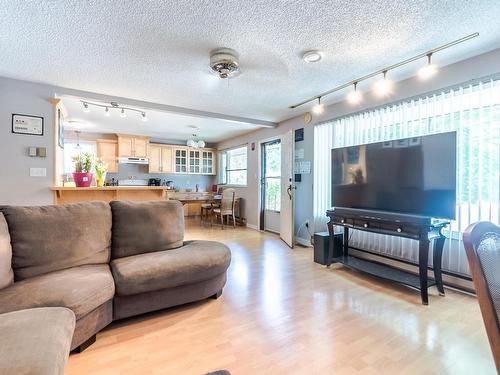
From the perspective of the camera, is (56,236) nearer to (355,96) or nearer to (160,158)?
(355,96)

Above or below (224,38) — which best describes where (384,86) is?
below

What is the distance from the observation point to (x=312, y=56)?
2.47 meters

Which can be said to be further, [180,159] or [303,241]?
[180,159]

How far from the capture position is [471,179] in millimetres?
2508

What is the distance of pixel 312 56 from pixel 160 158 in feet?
18.7

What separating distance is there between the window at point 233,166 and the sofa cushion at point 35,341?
550cm

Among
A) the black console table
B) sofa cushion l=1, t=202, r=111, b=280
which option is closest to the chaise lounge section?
sofa cushion l=1, t=202, r=111, b=280

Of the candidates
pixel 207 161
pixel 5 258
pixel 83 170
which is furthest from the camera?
pixel 207 161

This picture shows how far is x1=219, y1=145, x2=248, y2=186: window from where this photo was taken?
6.83m


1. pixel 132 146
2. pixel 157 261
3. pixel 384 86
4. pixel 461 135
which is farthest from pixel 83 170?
pixel 461 135

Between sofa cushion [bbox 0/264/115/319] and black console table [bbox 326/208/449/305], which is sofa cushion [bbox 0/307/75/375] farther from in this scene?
black console table [bbox 326/208/449/305]

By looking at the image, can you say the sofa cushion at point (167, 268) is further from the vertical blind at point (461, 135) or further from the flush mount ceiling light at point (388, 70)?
the flush mount ceiling light at point (388, 70)

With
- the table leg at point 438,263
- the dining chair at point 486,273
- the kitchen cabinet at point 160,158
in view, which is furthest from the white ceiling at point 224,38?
the kitchen cabinet at point 160,158

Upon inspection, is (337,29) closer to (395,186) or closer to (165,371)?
(395,186)
